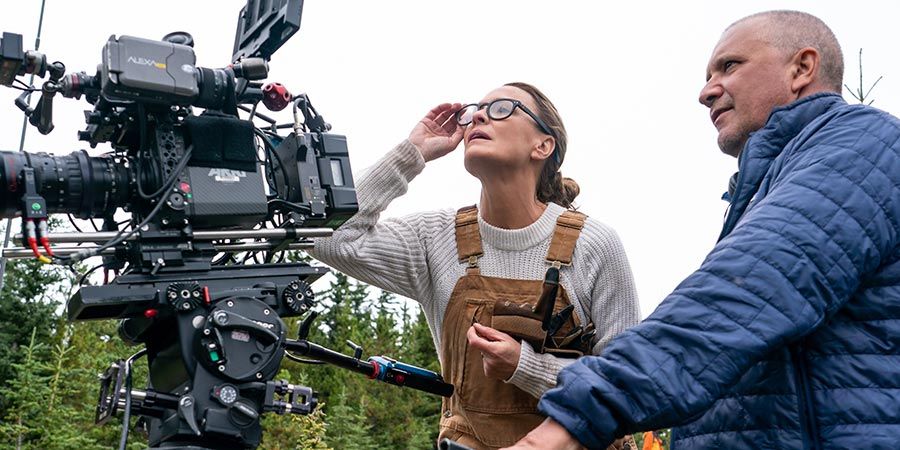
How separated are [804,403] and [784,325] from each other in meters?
0.29

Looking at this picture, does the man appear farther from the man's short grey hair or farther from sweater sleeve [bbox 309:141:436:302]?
sweater sleeve [bbox 309:141:436:302]

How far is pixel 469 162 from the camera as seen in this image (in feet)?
13.7

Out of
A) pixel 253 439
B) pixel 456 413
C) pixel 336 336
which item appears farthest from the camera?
pixel 336 336

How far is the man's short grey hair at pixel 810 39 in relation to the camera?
9.10 feet

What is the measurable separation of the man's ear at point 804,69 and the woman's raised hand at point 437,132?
1.97 m

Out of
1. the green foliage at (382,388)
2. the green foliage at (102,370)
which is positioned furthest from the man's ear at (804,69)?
the green foliage at (382,388)

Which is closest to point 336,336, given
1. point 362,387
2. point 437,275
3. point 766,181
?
point 362,387

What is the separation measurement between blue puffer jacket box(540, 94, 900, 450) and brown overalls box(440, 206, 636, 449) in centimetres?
Result: 146

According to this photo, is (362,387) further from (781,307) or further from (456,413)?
(781,307)

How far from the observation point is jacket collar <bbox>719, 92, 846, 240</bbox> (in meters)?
2.46

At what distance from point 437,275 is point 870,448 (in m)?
2.35

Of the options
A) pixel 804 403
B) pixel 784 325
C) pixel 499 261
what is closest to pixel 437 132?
pixel 499 261

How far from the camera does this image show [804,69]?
9.10 ft

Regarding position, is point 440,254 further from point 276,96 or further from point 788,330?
point 788,330
